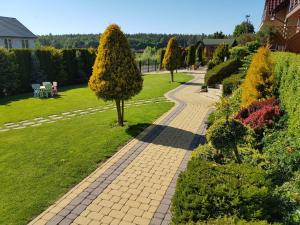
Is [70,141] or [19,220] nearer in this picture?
[19,220]

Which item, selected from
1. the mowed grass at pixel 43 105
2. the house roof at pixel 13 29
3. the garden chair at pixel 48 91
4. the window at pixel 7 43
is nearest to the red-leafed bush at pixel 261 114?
the mowed grass at pixel 43 105

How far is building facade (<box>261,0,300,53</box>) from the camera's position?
21.1m

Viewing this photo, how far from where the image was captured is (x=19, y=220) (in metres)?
5.89

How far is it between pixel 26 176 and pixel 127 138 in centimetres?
424

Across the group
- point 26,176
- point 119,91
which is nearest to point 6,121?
point 119,91

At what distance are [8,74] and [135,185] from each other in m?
19.3

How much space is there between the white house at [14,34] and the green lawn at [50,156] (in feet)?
109

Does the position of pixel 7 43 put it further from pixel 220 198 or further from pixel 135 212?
pixel 220 198

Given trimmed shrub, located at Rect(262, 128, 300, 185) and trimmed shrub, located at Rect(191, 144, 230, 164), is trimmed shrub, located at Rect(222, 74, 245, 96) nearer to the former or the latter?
trimmed shrub, located at Rect(262, 128, 300, 185)

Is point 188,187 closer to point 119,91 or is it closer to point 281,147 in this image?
point 281,147

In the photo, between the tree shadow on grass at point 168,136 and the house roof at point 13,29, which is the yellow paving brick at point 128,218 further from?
the house roof at point 13,29

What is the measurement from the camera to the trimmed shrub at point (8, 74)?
873 inches

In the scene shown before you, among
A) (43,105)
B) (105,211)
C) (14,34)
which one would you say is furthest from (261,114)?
(14,34)

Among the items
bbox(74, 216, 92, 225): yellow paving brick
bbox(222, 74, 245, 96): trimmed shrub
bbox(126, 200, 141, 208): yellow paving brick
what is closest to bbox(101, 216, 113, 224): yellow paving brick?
bbox(74, 216, 92, 225): yellow paving brick
